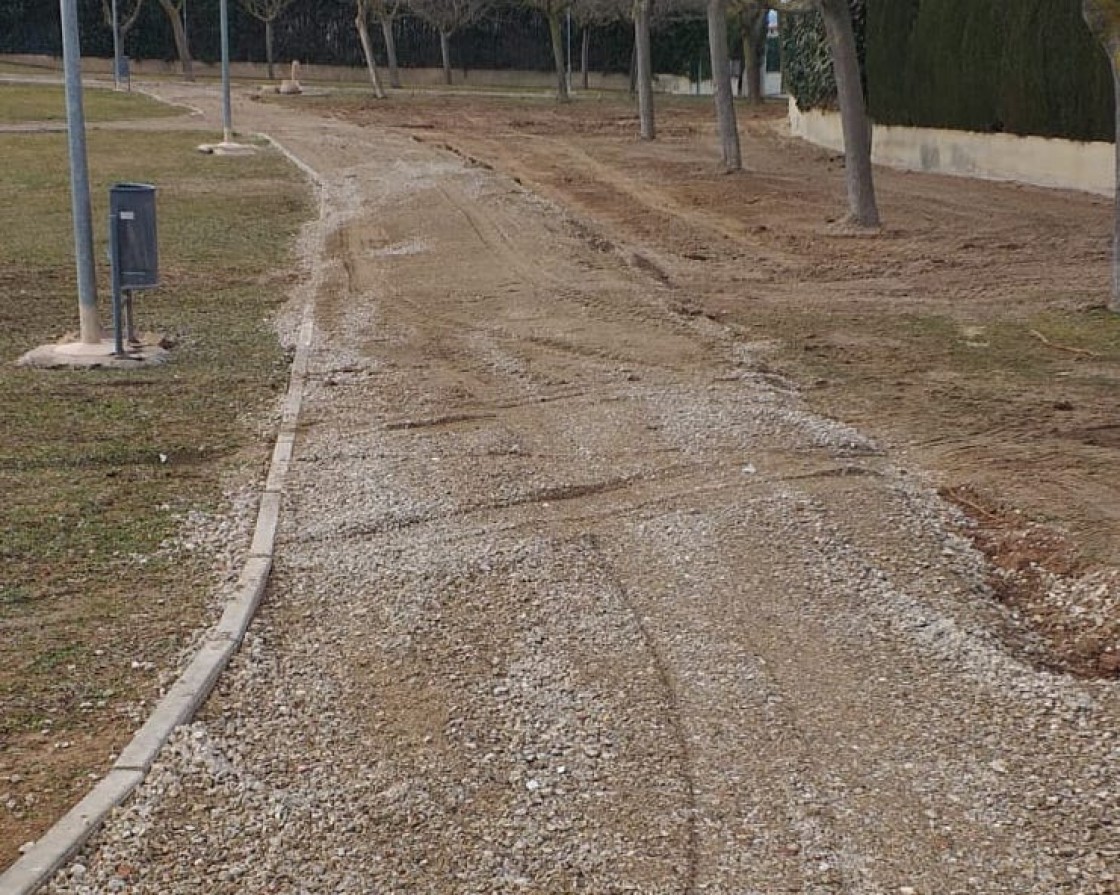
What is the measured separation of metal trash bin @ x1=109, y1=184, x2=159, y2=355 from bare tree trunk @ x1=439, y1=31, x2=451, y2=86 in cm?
5024

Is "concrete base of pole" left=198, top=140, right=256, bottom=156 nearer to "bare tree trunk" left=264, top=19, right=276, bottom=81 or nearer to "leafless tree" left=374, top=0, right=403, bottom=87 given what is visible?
"leafless tree" left=374, top=0, right=403, bottom=87

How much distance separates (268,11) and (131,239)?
51.1 meters

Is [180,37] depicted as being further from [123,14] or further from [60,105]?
[60,105]

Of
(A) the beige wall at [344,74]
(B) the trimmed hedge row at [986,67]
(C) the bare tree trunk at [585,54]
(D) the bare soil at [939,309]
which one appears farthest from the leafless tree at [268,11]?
(B) the trimmed hedge row at [986,67]

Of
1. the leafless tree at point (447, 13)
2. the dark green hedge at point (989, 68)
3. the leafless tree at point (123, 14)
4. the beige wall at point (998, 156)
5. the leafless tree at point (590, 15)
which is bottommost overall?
the beige wall at point (998, 156)

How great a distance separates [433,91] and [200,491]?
49779mm

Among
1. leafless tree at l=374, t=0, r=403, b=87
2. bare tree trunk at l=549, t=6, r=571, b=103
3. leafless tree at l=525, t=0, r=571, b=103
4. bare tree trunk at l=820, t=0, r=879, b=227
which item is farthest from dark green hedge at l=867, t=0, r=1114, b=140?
leafless tree at l=374, t=0, r=403, b=87

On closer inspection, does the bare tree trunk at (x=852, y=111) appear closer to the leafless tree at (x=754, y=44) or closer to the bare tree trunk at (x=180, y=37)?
the leafless tree at (x=754, y=44)

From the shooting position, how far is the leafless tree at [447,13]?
57.4 m

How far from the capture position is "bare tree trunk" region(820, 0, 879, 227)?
1900cm

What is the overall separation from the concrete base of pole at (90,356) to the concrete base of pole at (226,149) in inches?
737

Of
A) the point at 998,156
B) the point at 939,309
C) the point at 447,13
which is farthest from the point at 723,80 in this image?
the point at 447,13

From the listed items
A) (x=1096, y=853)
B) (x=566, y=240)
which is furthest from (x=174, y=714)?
(x=566, y=240)

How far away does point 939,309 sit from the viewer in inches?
561
